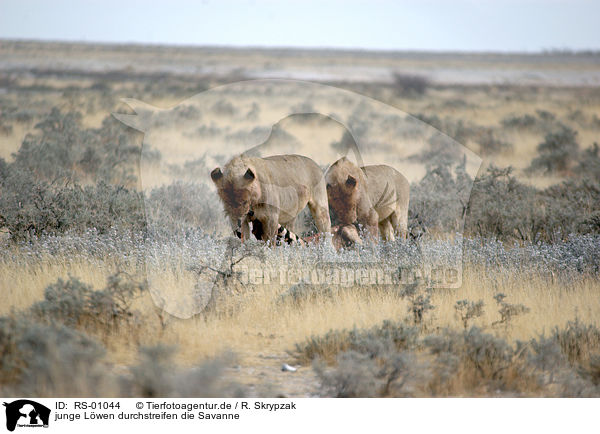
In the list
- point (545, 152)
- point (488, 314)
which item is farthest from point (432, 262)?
point (545, 152)

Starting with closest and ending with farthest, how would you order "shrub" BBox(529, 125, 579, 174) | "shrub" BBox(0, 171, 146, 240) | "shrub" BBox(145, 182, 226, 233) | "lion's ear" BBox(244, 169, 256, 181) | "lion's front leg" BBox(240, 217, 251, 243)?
"lion's ear" BBox(244, 169, 256, 181) → "lion's front leg" BBox(240, 217, 251, 243) → "shrub" BBox(0, 171, 146, 240) → "shrub" BBox(145, 182, 226, 233) → "shrub" BBox(529, 125, 579, 174)

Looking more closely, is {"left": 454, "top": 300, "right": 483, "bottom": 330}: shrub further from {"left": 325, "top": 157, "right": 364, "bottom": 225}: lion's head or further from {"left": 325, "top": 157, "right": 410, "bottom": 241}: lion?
{"left": 325, "top": 157, "right": 364, "bottom": 225}: lion's head

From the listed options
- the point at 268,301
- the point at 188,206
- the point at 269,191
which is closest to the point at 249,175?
the point at 269,191

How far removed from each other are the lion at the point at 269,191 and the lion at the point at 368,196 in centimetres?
31

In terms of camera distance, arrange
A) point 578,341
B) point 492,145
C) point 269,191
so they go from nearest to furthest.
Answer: point 578,341 → point 269,191 → point 492,145

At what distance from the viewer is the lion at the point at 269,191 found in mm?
6379

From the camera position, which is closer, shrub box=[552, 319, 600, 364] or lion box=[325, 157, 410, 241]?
shrub box=[552, 319, 600, 364]

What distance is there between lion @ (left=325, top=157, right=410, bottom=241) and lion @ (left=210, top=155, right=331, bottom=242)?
0.31 meters

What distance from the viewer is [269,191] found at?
6754mm

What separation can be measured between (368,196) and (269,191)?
→ 5.86 feet

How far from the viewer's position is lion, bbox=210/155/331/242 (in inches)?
251

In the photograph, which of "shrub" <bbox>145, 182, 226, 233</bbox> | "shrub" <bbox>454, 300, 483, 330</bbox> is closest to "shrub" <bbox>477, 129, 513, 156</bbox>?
"shrub" <bbox>145, 182, 226, 233</bbox>
